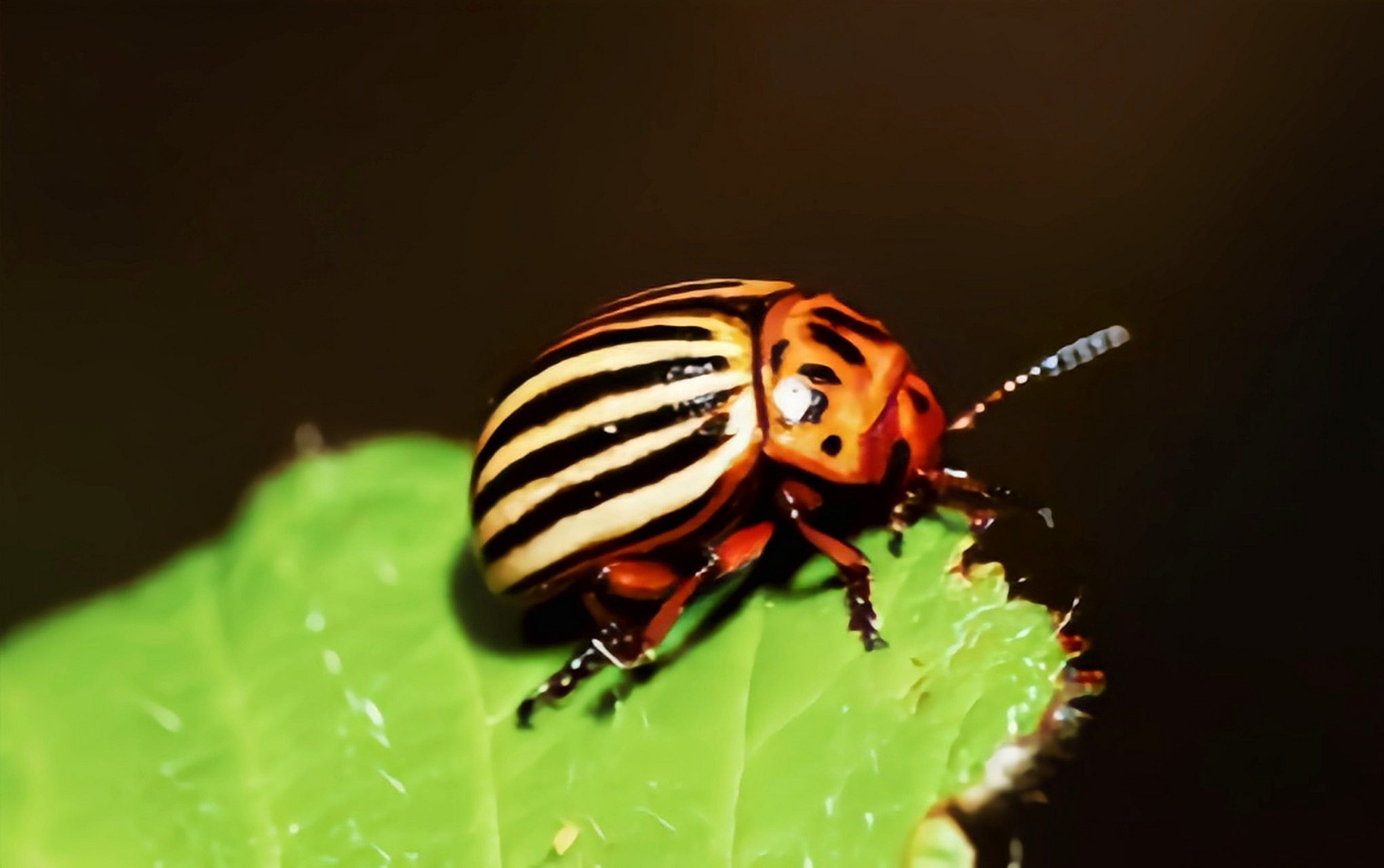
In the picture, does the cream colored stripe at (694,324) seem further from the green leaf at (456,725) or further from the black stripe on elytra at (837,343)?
the green leaf at (456,725)

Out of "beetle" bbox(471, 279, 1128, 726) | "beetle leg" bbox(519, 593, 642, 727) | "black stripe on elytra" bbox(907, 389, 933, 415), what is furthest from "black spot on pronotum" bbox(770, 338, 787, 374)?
"beetle leg" bbox(519, 593, 642, 727)

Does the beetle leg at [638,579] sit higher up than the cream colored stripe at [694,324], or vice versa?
the cream colored stripe at [694,324]

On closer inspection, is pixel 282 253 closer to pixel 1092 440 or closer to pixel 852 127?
pixel 852 127

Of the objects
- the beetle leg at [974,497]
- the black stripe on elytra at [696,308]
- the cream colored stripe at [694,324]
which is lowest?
the beetle leg at [974,497]

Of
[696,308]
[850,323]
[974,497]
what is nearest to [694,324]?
[696,308]

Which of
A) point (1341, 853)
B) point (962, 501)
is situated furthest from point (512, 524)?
point (1341, 853)

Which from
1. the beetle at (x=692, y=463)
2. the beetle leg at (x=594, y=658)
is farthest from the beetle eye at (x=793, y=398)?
the beetle leg at (x=594, y=658)

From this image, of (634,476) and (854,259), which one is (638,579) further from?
(854,259)

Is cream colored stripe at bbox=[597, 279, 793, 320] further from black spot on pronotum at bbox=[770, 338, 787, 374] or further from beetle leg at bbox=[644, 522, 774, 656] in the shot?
beetle leg at bbox=[644, 522, 774, 656]
